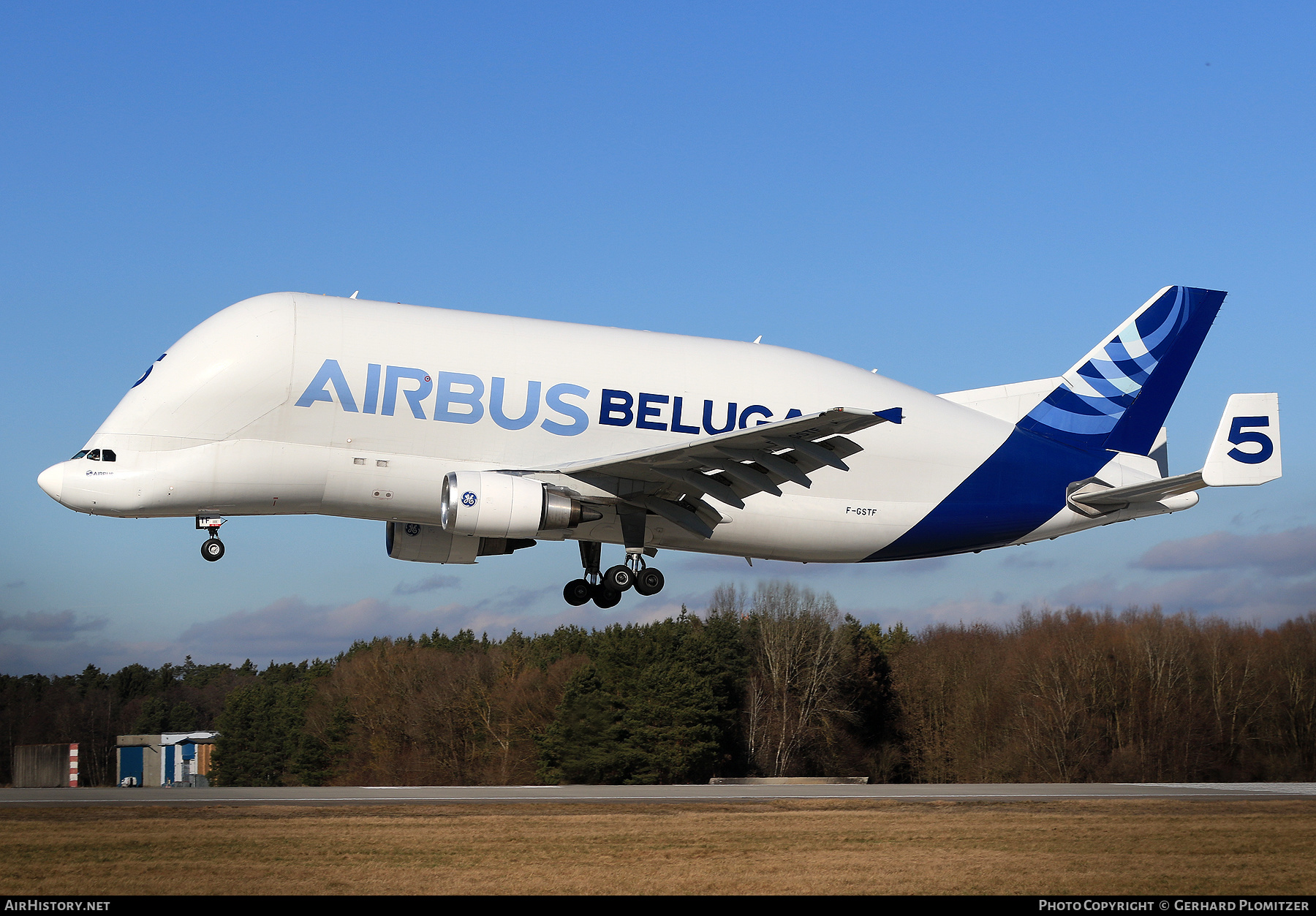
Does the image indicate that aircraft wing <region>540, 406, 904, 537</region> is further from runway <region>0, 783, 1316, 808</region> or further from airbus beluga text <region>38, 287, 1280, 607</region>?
runway <region>0, 783, 1316, 808</region>

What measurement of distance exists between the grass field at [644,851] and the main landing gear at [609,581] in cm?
551

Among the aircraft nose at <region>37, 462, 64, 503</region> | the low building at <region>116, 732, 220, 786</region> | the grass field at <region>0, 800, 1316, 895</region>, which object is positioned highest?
the aircraft nose at <region>37, 462, 64, 503</region>

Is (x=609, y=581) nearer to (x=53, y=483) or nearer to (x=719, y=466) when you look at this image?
(x=719, y=466)

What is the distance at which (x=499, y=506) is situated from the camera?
26.2 m

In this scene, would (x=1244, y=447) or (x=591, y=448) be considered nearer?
(x=591, y=448)

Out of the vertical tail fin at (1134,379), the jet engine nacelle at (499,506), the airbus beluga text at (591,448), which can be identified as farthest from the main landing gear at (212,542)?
the vertical tail fin at (1134,379)

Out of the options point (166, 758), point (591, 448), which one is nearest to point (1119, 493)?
point (591, 448)

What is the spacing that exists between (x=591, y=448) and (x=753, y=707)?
2584 inches

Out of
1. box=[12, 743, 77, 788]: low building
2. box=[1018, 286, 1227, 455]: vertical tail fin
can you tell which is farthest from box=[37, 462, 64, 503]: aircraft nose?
box=[12, 743, 77, 788]: low building

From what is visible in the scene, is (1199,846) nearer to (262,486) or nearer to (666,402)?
(666,402)

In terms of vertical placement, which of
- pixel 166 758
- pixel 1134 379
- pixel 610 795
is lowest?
pixel 166 758

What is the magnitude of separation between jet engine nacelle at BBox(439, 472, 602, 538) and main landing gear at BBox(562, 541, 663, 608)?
338 centimetres

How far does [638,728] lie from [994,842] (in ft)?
181

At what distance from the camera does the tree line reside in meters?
70.2
